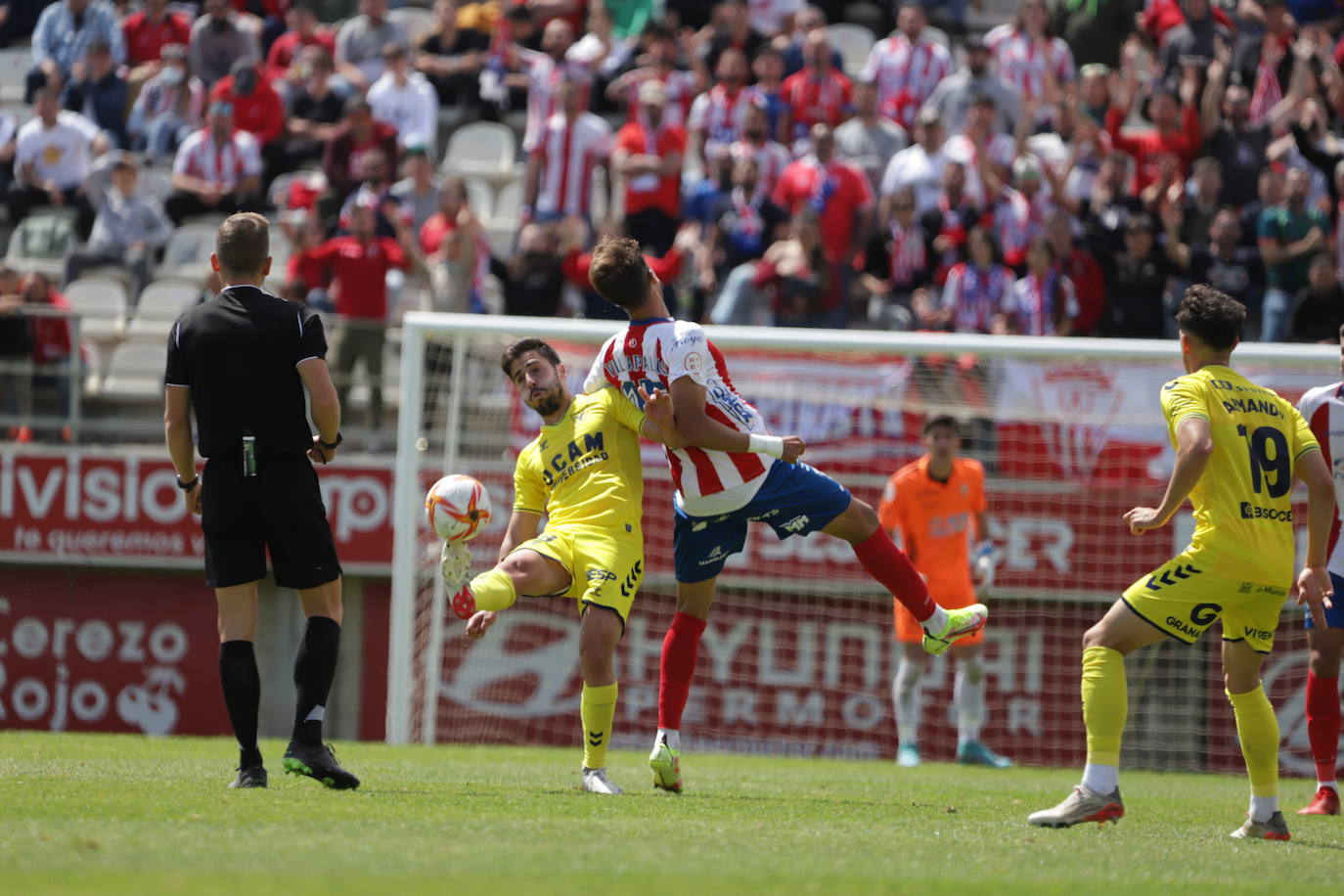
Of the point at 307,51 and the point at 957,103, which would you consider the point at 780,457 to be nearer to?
the point at 957,103

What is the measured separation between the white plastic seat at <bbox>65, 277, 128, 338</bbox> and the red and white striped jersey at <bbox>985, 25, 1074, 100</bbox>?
927cm

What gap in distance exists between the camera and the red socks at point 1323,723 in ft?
26.4

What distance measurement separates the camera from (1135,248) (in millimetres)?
14781

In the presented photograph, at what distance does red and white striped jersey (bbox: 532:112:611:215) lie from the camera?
16875 millimetres

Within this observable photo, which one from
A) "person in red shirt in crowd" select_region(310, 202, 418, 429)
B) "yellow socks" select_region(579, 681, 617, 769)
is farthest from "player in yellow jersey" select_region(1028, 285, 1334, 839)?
"person in red shirt in crowd" select_region(310, 202, 418, 429)

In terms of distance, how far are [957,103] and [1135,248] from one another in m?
3.30

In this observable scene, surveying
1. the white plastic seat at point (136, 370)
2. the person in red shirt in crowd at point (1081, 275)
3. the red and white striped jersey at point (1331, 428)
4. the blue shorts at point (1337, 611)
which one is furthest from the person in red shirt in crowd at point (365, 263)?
the blue shorts at point (1337, 611)

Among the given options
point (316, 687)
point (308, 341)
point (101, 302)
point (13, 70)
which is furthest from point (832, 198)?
point (13, 70)

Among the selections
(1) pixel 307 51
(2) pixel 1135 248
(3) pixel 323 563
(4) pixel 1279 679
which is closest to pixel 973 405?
(2) pixel 1135 248

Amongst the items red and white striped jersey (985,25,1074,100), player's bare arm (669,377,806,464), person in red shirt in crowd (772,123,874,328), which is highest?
red and white striped jersey (985,25,1074,100)

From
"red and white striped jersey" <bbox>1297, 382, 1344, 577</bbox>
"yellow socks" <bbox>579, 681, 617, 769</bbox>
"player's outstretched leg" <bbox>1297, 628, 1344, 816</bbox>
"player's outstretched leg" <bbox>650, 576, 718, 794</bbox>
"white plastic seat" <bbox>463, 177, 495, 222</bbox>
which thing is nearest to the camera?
"yellow socks" <bbox>579, 681, 617, 769</bbox>

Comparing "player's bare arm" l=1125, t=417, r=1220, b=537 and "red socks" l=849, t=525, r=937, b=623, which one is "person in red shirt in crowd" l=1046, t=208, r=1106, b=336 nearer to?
→ "red socks" l=849, t=525, r=937, b=623

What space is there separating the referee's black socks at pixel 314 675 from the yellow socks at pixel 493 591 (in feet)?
1.95

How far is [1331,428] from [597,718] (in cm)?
385
